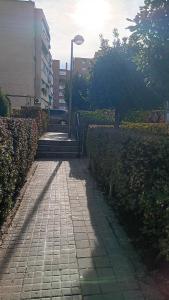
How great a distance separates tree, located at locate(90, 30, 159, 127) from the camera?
11727 millimetres

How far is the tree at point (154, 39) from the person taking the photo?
5.16 m

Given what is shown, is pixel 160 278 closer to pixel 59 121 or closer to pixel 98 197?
pixel 98 197

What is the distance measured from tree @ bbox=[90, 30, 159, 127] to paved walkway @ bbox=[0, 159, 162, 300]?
573 centimetres

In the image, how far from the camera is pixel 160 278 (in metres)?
3.72

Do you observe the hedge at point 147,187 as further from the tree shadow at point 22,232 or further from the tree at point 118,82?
the tree at point 118,82

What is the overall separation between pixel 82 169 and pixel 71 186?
307 centimetres

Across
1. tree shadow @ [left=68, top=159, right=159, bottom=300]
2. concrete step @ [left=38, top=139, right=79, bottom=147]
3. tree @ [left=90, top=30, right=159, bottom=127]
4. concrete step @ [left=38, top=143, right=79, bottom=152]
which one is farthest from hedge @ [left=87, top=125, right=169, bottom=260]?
concrete step @ [left=38, top=139, right=79, bottom=147]

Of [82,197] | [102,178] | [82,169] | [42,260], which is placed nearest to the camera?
[42,260]

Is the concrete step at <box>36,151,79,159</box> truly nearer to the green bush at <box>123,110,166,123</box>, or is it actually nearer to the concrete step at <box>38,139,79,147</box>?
the concrete step at <box>38,139,79,147</box>

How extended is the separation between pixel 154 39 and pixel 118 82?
6604 millimetres

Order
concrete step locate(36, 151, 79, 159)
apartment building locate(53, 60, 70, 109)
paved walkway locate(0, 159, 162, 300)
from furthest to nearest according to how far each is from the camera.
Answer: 1. apartment building locate(53, 60, 70, 109)
2. concrete step locate(36, 151, 79, 159)
3. paved walkway locate(0, 159, 162, 300)

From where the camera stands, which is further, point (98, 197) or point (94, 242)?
point (98, 197)

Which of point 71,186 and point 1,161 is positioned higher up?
point 1,161

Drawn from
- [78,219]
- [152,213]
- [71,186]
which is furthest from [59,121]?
[152,213]
